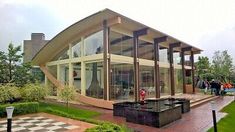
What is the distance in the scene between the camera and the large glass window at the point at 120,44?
16.2 metres

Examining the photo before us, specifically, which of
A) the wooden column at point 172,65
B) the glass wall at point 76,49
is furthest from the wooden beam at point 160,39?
the glass wall at point 76,49

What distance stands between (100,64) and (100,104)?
9.47ft

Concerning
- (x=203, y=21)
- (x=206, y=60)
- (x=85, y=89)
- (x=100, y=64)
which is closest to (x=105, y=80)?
(x=100, y=64)

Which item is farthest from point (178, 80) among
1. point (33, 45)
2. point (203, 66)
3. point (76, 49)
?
point (33, 45)

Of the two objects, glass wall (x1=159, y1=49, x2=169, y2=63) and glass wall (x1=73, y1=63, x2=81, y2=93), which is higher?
glass wall (x1=159, y1=49, x2=169, y2=63)

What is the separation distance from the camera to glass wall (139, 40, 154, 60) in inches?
755

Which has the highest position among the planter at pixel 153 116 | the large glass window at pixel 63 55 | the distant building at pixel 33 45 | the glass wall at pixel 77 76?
the distant building at pixel 33 45

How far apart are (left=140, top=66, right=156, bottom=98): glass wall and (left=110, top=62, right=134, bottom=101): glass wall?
5.39 feet

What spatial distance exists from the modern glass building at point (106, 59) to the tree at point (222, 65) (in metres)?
22.4

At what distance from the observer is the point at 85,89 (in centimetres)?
1744

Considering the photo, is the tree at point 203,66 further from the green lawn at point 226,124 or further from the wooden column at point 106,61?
the green lawn at point 226,124

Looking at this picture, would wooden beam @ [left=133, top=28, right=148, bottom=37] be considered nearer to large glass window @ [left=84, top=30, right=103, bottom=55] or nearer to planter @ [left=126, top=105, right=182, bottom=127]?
large glass window @ [left=84, top=30, right=103, bottom=55]

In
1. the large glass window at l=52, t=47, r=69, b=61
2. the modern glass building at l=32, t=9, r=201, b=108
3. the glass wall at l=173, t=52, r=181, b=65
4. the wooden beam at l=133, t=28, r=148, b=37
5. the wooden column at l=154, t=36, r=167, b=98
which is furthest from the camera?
the glass wall at l=173, t=52, r=181, b=65

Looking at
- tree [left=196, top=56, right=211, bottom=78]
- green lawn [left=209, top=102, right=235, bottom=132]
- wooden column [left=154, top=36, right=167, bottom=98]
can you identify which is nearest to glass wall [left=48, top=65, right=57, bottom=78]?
wooden column [left=154, top=36, right=167, bottom=98]
